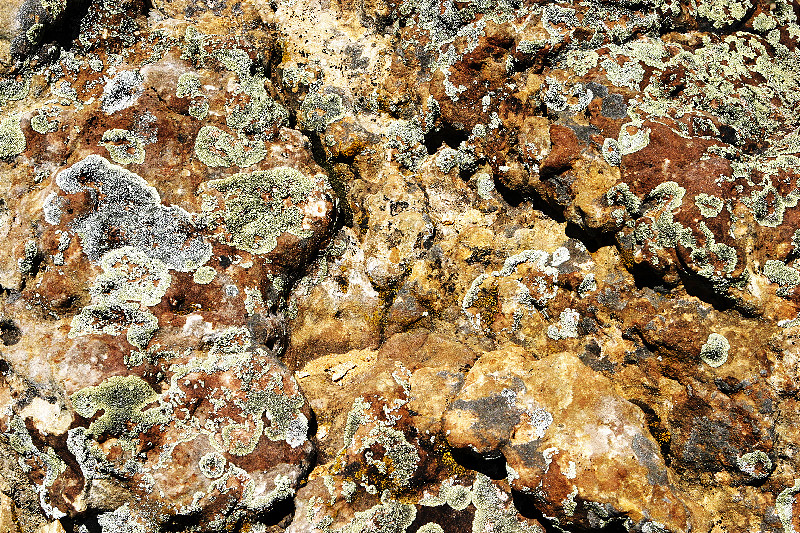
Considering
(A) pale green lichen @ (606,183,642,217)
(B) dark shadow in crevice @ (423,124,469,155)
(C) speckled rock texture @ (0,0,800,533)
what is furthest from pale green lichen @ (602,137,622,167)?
(B) dark shadow in crevice @ (423,124,469,155)

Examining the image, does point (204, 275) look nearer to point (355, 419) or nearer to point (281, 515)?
point (355, 419)

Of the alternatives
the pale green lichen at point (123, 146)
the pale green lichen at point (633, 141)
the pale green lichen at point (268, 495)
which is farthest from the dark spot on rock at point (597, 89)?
the pale green lichen at point (268, 495)

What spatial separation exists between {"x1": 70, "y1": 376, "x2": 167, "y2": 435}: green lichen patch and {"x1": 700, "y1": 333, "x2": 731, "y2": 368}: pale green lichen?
322 centimetres

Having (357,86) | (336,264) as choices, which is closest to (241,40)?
(357,86)

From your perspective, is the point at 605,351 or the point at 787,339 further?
the point at 605,351

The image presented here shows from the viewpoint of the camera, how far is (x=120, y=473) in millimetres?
3299

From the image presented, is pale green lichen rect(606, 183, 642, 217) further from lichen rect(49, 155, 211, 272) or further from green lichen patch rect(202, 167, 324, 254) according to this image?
lichen rect(49, 155, 211, 272)

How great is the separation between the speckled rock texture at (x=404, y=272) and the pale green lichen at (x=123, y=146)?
0.01 meters

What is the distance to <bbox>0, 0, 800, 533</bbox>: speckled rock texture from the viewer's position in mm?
3398

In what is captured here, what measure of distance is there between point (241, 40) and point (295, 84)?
49cm

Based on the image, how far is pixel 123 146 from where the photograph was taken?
12.5ft

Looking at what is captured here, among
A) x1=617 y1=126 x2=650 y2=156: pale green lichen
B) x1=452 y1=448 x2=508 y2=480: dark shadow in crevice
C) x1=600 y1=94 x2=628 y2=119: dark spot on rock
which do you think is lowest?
x1=452 y1=448 x2=508 y2=480: dark shadow in crevice

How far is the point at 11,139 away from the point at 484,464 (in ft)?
12.0

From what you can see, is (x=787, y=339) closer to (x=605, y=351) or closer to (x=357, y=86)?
(x=605, y=351)
